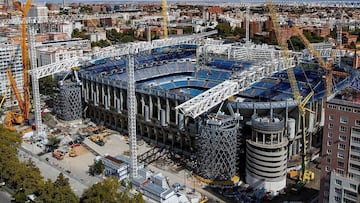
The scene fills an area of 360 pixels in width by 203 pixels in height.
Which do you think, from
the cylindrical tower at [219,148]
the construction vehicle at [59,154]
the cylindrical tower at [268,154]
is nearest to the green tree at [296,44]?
the cylindrical tower at [268,154]

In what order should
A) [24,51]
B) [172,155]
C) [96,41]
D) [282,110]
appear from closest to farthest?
[282,110]
[172,155]
[24,51]
[96,41]

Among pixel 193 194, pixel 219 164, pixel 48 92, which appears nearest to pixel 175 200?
pixel 193 194

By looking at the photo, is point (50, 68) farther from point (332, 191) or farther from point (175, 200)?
point (332, 191)

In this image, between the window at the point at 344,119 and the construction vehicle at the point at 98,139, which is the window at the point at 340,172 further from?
the construction vehicle at the point at 98,139

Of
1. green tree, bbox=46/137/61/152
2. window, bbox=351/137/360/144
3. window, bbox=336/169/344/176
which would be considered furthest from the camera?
green tree, bbox=46/137/61/152

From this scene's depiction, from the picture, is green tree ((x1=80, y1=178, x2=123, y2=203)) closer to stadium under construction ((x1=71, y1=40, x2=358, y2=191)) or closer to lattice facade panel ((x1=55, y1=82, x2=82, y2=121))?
stadium under construction ((x1=71, y1=40, x2=358, y2=191))

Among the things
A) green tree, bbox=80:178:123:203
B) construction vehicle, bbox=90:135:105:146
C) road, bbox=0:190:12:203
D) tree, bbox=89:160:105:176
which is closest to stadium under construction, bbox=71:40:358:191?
construction vehicle, bbox=90:135:105:146
